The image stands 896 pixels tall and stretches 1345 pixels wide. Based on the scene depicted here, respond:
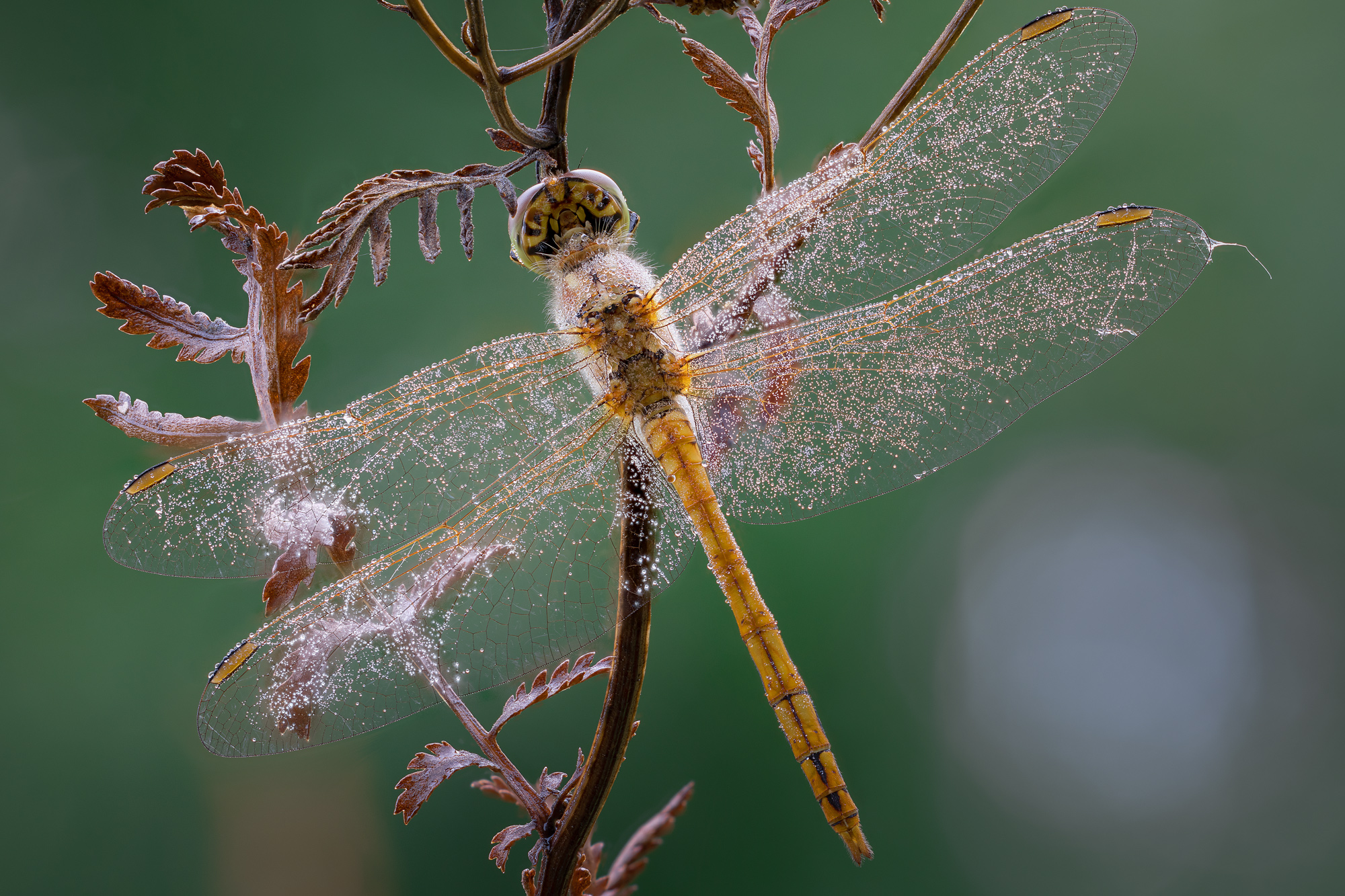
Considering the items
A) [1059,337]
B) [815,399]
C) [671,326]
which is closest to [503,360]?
[671,326]

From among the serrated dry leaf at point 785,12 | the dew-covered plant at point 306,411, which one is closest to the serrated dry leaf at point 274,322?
the dew-covered plant at point 306,411

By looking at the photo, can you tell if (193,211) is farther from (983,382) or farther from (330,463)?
(983,382)

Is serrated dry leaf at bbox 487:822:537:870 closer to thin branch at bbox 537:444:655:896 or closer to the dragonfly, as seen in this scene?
thin branch at bbox 537:444:655:896

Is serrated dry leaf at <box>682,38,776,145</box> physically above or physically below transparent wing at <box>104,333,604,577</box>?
above

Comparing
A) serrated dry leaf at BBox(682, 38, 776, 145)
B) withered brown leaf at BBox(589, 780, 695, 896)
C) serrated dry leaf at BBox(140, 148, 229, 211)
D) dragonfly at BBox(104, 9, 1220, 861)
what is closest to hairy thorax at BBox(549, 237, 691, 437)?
dragonfly at BBox(104, 9, 1220, 861)

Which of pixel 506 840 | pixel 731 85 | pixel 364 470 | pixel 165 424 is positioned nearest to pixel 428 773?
pixel 506 840

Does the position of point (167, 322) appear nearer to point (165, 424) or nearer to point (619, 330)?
point (165, 424)

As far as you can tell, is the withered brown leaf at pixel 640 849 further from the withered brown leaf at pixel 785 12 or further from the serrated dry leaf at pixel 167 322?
the withered brown leaf at pixel 785 12
